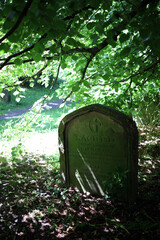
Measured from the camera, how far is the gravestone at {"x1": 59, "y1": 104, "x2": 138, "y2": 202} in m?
2.84

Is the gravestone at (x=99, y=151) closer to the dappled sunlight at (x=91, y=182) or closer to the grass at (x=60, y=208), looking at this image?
the dappled sunlight at (x=91, y=182)

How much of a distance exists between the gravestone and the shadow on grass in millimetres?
244

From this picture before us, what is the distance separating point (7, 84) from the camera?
3473 mm

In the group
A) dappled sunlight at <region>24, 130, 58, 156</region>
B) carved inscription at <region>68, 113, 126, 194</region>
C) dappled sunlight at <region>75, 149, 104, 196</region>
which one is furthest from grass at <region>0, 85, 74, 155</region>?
dappled sunlight at <region>75, 149, 104, 196</region>

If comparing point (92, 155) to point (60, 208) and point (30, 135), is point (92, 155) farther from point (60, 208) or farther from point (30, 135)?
point (30, 135)

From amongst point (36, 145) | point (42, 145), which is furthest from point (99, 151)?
point (36, 145)

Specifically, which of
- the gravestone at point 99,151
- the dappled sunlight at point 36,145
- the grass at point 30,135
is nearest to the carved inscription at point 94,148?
the gravestone at point 99,151

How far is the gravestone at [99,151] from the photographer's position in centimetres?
284

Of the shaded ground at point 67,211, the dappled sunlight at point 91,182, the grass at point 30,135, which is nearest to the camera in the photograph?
the shaded ground at point 67,211

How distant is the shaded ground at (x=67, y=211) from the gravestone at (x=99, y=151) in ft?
0.81

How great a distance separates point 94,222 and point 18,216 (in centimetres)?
113

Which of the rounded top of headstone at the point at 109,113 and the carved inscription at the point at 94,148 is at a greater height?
the rounded top of headstone at the point at 109,113

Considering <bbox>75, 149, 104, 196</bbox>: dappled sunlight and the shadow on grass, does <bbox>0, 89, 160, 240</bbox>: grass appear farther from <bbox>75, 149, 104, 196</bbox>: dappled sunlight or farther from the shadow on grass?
<bbox>75, 149, 104, 196</bbox>: dappled sunlight

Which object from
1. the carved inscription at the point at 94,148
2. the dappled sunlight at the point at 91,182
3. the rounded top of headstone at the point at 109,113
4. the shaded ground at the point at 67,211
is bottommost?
the shaded ground at the point at 67,211
